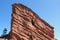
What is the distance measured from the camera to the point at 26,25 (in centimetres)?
1140

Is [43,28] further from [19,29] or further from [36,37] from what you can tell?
[19,29]

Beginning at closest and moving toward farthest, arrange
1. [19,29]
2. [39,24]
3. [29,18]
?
[19,29]
[29,18]
[39,24]

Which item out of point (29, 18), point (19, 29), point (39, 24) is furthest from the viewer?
point (39, 24)

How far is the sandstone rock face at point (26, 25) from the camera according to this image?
35.4 feet

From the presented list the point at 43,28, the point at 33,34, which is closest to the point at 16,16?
the point at 33,34

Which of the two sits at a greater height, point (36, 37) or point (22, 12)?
point (22, 12)

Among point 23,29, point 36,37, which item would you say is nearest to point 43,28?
point 36,37

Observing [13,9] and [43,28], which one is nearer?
[13,9]

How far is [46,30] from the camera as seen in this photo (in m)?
13.2

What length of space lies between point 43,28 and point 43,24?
31 cm

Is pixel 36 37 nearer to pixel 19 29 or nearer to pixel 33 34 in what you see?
pixel 33 34

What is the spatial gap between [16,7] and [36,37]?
236cm

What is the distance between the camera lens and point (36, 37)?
39.5 ft

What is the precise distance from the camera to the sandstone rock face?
1080cm
